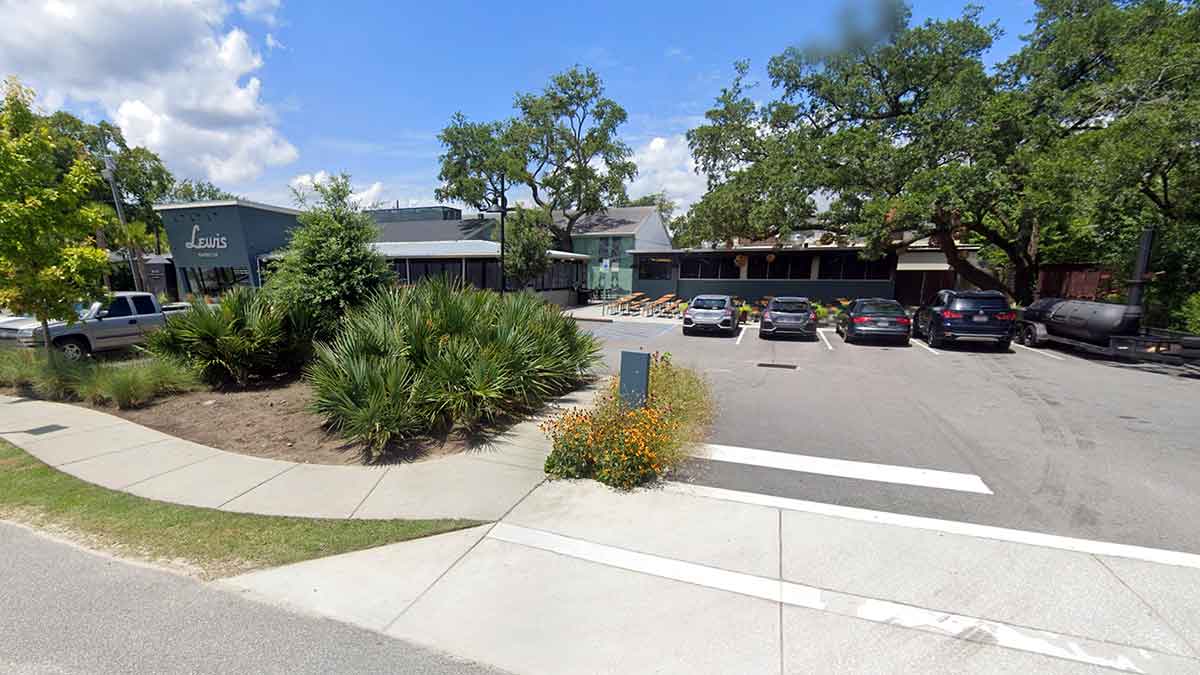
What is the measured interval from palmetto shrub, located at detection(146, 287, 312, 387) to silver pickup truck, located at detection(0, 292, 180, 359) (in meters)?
4.09

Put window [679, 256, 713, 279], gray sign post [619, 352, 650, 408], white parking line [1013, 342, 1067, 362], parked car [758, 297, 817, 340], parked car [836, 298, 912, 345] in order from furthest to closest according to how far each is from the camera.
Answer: window [679, 256, 713, 279] < parked car [758, 297, 817, 340] < parked car [836, 298, 912, 345] < white parking line [1013, 342, 1067, 362] < gray sign post [619, 352, 650, 408]

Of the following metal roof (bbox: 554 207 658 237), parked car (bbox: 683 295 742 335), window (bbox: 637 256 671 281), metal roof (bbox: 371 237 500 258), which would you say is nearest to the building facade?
window (bbox: 637 256 671 281)

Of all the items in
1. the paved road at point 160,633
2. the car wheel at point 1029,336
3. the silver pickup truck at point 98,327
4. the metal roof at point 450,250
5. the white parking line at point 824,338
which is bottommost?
the white parking line at point 824,338

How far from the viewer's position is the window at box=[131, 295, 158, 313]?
12.9 meters

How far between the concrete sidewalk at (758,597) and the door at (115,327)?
1325cm

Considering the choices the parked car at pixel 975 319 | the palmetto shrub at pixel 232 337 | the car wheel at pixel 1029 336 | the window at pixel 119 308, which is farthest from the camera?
the car wheel at pixel 1029 336

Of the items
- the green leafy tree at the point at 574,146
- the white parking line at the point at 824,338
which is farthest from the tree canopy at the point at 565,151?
the white parking line at the point at 824,338

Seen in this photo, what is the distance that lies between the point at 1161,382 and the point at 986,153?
455 inches

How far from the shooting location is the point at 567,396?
8.41m

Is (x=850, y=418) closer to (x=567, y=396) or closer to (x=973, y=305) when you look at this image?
(x=567, y=396)

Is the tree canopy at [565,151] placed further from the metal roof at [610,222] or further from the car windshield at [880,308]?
the car windshield at [880,308]

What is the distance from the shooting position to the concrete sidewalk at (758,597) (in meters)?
2.70

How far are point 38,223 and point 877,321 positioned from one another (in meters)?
20.1

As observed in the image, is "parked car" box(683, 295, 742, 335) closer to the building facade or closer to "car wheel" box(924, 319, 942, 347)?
"car wheel" box(924, 319, 942, 347)
